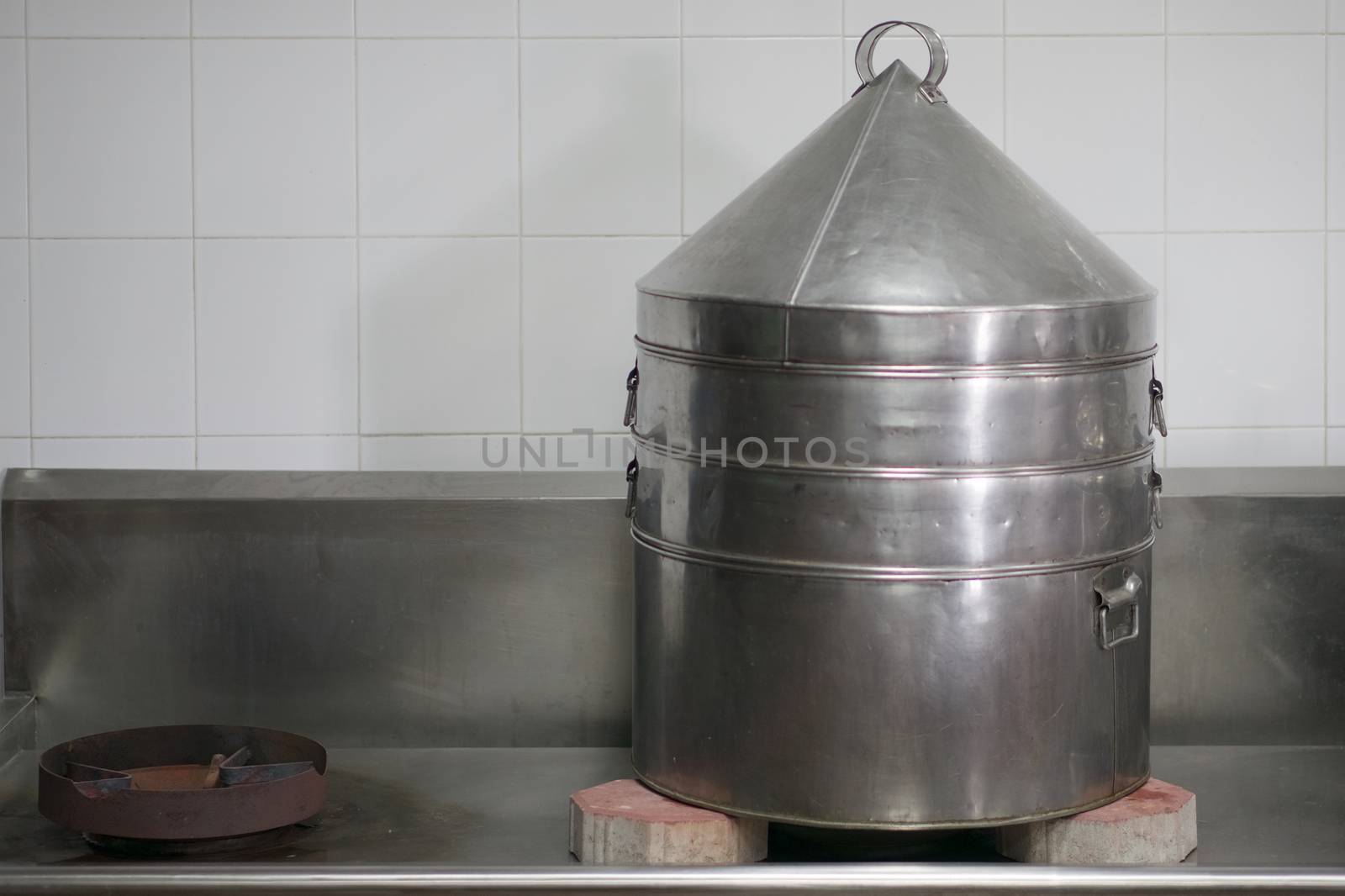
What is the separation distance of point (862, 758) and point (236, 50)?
127 centimetres

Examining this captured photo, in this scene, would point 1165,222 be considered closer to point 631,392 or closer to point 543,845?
point 631,392

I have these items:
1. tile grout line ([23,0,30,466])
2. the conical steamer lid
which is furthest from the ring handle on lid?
tile grout line ([23,0,30,466])

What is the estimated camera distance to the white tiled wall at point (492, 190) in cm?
193

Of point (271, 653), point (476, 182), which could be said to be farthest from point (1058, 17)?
point (271, 653)

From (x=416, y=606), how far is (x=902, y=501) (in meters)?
0.80

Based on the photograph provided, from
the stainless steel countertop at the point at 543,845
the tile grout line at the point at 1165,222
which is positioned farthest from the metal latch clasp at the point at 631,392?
the tile grout line at the point at 1165,222

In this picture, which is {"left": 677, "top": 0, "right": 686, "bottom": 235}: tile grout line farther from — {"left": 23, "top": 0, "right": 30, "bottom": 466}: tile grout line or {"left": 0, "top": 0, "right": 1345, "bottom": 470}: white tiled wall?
{"left": 23, "top": 0, "right": 30, "bottom": 466}: tile grout line

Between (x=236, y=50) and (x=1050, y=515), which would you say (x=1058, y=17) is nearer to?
(x=1050, y=515)

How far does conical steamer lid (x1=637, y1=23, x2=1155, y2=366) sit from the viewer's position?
135 centimetres

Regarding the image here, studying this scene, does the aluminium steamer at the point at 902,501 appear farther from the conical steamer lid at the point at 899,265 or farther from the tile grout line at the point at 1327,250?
the tile grout line at the point at 1327,250

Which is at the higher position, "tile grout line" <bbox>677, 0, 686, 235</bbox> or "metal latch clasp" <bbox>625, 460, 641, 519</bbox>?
"tile grout line" <bbox>677, 0, 686, 235</bbox>

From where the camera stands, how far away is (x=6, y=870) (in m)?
1.39

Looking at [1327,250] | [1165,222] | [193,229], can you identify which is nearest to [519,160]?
[193,229]

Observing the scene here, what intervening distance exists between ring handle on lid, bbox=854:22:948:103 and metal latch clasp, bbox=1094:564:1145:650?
0.55 m
